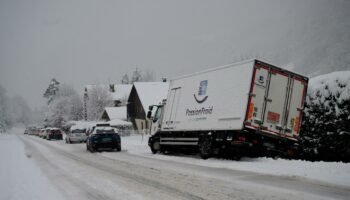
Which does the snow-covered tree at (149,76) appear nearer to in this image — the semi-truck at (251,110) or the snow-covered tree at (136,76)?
the snow-covered tree at (136,76)

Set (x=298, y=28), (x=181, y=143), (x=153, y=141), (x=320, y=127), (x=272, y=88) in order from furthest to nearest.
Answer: (x=298, y=28) < (x=153, y=141) < (x=181, y=143) < (x=272, y=88) < (x=320, y=127)

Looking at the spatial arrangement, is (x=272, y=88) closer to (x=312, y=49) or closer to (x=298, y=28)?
(x=312, y=49)

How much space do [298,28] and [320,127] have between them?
10673 cm

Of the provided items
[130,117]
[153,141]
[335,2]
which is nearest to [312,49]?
[335,2]

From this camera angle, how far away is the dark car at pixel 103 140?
75.0ft

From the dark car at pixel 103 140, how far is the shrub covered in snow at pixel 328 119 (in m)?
12.4

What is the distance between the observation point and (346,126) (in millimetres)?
12203

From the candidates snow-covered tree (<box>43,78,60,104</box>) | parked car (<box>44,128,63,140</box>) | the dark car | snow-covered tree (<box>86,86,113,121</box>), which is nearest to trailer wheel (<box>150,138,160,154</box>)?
the dark car

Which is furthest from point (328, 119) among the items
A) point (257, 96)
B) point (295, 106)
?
point (257, 96)

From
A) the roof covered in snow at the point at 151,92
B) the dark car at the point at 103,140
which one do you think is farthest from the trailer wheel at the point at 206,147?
the roof covered in snow at the point at 151,92

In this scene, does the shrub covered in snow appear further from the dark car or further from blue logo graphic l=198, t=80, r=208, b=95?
the dark car

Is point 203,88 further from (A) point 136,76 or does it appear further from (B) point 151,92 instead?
(A) point 136,76

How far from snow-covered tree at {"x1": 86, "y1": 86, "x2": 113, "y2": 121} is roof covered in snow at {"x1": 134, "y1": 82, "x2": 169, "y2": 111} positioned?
2407 cm

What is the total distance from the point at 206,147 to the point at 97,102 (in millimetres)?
71060
